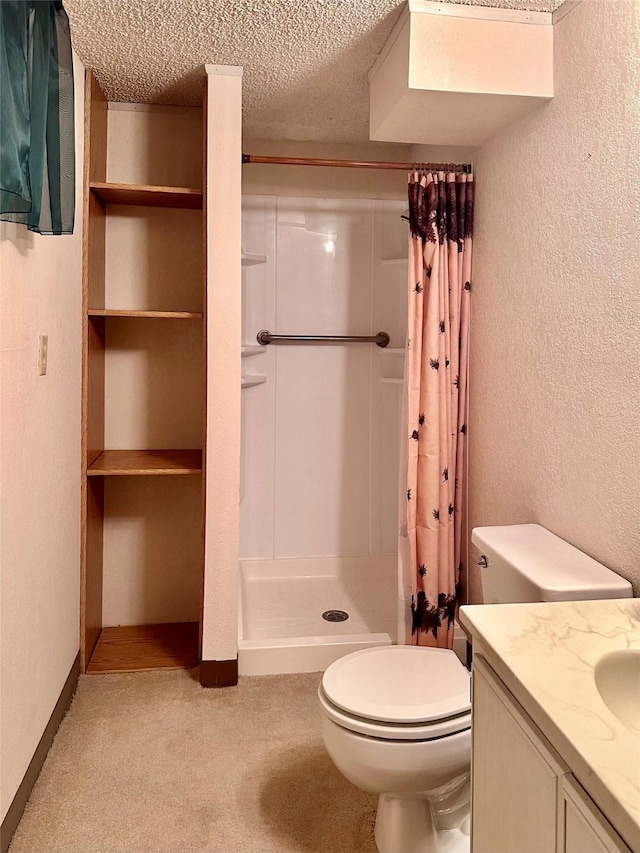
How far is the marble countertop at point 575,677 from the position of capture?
811mm

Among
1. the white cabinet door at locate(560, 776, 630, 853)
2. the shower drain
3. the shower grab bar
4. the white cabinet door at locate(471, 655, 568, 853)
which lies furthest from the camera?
the shower grab bar

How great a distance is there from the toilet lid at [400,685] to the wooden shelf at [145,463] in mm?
1062

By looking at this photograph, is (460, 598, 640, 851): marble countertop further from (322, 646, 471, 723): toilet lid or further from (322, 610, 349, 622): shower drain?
(322, 610, 349, 622): shower drain

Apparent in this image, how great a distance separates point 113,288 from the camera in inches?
114

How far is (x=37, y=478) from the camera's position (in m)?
1.91

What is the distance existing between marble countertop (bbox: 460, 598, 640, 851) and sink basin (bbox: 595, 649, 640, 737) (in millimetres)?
13

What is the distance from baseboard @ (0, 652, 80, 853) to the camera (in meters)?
1.68

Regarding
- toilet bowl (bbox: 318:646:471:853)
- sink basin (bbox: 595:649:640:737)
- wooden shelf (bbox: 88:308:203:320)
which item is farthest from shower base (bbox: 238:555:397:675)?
sink basin (bbox: 595:649:640:737)

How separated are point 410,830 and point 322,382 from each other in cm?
202

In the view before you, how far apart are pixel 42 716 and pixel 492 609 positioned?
4.71 feet

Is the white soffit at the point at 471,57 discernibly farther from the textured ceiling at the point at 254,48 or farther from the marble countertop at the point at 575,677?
the marble countertop at the point at 575,677

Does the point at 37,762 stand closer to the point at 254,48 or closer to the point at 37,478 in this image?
the point at 37,478

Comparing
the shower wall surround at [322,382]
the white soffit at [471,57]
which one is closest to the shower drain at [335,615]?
the shower wall surround at [322,382]

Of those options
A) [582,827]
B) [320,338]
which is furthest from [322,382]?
[582,827]
